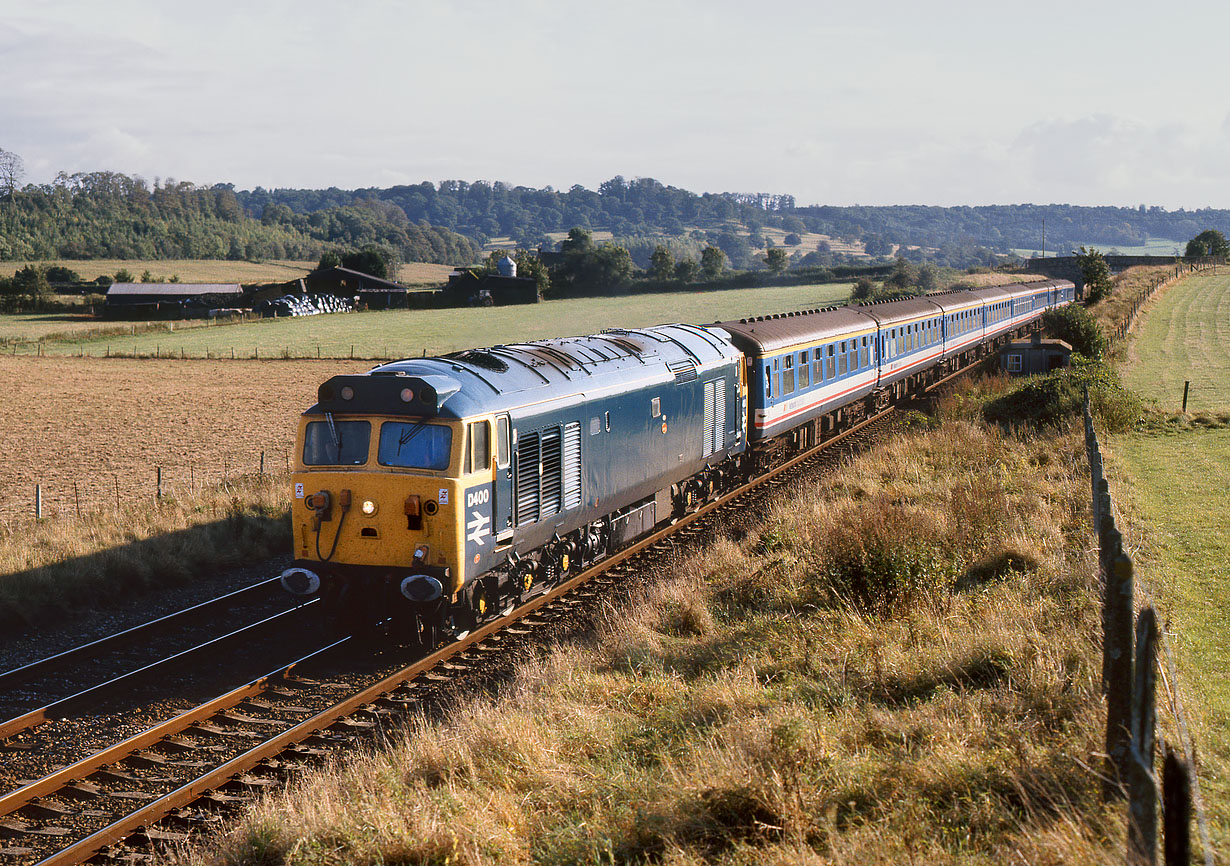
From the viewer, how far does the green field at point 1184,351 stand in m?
32.0

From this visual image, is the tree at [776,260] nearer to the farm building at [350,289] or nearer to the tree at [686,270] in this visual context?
the tree at [686,270]

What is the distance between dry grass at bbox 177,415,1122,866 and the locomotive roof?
3.10m

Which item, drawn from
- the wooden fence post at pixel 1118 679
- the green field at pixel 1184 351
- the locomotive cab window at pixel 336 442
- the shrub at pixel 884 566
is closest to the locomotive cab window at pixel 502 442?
the locomotive cab window at pixel 336 442

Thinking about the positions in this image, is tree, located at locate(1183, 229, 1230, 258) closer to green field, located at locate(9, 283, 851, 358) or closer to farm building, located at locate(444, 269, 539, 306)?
green field, located at locate(9, 283, 851, 358)

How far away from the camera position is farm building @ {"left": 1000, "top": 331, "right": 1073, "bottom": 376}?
33.3m

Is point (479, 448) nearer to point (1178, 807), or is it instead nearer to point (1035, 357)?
point (1178, 807)

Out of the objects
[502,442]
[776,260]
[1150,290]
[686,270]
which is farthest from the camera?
[776,260]

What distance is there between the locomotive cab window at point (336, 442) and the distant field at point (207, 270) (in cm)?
10703

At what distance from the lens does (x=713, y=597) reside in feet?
42.4

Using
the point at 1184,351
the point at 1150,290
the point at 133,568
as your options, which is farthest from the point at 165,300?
the point at 133,568

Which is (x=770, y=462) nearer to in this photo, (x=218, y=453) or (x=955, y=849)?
(x=218, y=453)

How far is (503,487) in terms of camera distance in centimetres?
1226

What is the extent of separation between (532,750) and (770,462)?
55.3 feet

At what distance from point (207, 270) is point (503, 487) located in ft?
438
